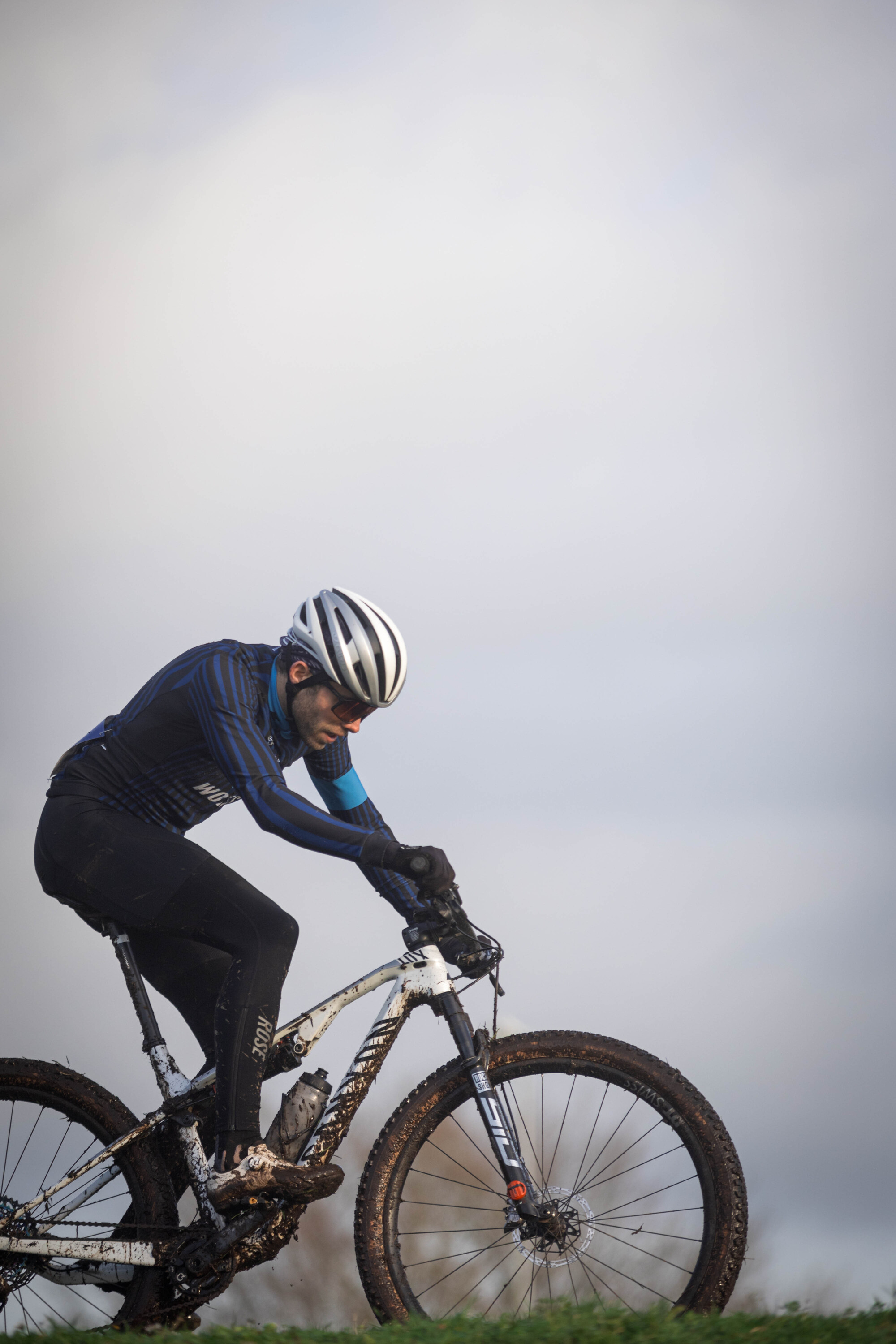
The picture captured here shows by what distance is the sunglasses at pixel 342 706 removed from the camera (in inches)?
164

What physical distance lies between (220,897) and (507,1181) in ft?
4.55

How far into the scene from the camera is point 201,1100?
13.3 feet

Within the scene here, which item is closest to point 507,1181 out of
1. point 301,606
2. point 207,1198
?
point 207,1198

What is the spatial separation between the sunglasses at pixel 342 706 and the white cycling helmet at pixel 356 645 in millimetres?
45

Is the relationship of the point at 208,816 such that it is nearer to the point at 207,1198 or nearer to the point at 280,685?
the point at 280,685

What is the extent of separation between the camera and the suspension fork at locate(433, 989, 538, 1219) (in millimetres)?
3631

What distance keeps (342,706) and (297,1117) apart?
1.50 m

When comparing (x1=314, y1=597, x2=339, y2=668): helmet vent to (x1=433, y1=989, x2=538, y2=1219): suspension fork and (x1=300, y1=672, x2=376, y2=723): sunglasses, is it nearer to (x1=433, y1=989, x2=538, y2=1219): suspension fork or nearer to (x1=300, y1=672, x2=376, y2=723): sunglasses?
(x1=300, y1=672, x2=376, y2=723): sunglasses

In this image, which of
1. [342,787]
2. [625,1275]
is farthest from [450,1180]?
[342,787]

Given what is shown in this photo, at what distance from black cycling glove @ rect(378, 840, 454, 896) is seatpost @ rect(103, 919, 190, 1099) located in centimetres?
119

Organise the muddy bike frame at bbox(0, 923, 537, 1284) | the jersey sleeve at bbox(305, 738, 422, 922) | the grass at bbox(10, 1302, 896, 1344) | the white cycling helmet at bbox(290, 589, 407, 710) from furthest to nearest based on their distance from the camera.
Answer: the jersey sleeve at bbox(305, 738, 422, 922) → the white cycling helmet at bbox(290, 589, 407, 710) → the muddy bike frame at bbox(0, 923, 537, 1284) → the grass at bbox(10, 1302, 896, 1344)

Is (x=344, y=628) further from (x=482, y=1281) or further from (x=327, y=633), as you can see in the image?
(x=482, y=1281)

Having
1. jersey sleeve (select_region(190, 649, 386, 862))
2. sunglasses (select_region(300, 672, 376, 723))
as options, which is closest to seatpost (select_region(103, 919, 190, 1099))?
jersey sleeve (select_region(190, 649, 386, 862))

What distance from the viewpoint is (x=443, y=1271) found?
15.7ft
